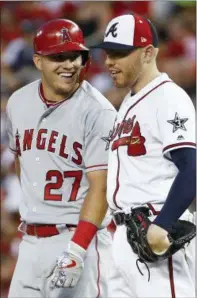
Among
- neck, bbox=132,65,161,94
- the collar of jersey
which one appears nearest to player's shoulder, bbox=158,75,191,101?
neck, bbox=132,65,161,94

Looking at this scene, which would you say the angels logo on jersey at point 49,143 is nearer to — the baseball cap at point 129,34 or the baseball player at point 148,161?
the baseball player at point 148,161

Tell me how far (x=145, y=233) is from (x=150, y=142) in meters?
0.36

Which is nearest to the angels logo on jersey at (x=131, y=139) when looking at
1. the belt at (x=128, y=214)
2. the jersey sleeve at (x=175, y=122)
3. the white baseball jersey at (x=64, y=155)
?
the jersey sleeve at (x=175, y=122)

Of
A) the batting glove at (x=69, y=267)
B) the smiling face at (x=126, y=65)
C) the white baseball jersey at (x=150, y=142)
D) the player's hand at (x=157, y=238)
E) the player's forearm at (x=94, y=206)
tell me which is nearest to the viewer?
the player's hand at (x=157, y=238)

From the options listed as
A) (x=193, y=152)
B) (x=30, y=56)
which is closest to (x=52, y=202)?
(x=193, y=152)

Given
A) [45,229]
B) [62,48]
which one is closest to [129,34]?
[62,48]

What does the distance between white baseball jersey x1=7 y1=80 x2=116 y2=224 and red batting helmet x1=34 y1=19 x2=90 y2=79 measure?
0.68 ft

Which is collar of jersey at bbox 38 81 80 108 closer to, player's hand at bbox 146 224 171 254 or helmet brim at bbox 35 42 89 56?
helmet brim at bbox 35 42 89 56

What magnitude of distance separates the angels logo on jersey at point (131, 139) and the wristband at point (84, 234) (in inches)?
15.8

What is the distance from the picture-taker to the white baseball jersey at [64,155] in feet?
11.8

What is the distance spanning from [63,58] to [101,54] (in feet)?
12.3

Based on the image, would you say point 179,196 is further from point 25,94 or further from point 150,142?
point 25,94

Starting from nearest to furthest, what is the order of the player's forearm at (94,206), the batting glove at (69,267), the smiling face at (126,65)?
the smiling face at (126,65), the batting glove at (69,267), the player's forearm at (94,206)

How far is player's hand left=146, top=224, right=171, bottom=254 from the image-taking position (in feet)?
9.59
